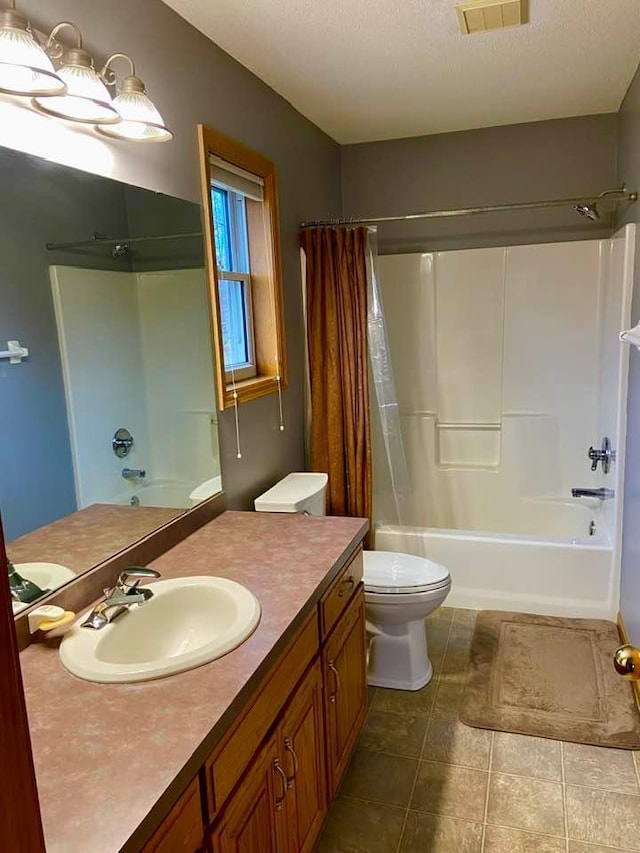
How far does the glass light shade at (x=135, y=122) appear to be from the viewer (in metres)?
1.58

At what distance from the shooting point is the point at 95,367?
64.6 inches

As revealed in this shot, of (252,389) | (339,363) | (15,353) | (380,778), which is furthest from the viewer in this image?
(339,363)

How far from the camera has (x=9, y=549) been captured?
138cm

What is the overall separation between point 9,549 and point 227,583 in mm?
504

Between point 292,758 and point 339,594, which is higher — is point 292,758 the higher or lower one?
the lower one

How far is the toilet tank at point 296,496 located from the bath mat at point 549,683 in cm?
95

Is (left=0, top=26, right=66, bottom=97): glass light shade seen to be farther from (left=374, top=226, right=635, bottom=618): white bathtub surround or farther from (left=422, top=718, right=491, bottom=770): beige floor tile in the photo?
(left=374, top=226, right=635, bottom=618): white bathtub surround

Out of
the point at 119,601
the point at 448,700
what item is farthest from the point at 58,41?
the point at 448,700

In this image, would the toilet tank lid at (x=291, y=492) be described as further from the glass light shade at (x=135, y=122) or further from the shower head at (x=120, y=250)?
the glass light shade at (x=135, y=122)

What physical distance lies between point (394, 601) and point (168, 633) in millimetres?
1058

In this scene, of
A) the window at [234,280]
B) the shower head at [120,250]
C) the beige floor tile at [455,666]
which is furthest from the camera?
the beige floor tile at [455,666]

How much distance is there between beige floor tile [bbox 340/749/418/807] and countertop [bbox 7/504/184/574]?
106cm

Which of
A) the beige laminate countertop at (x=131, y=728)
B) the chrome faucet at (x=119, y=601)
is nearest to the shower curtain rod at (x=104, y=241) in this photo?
the chrome faucet at (x=119, y=601)

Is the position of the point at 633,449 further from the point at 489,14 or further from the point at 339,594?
the point at 489,14
